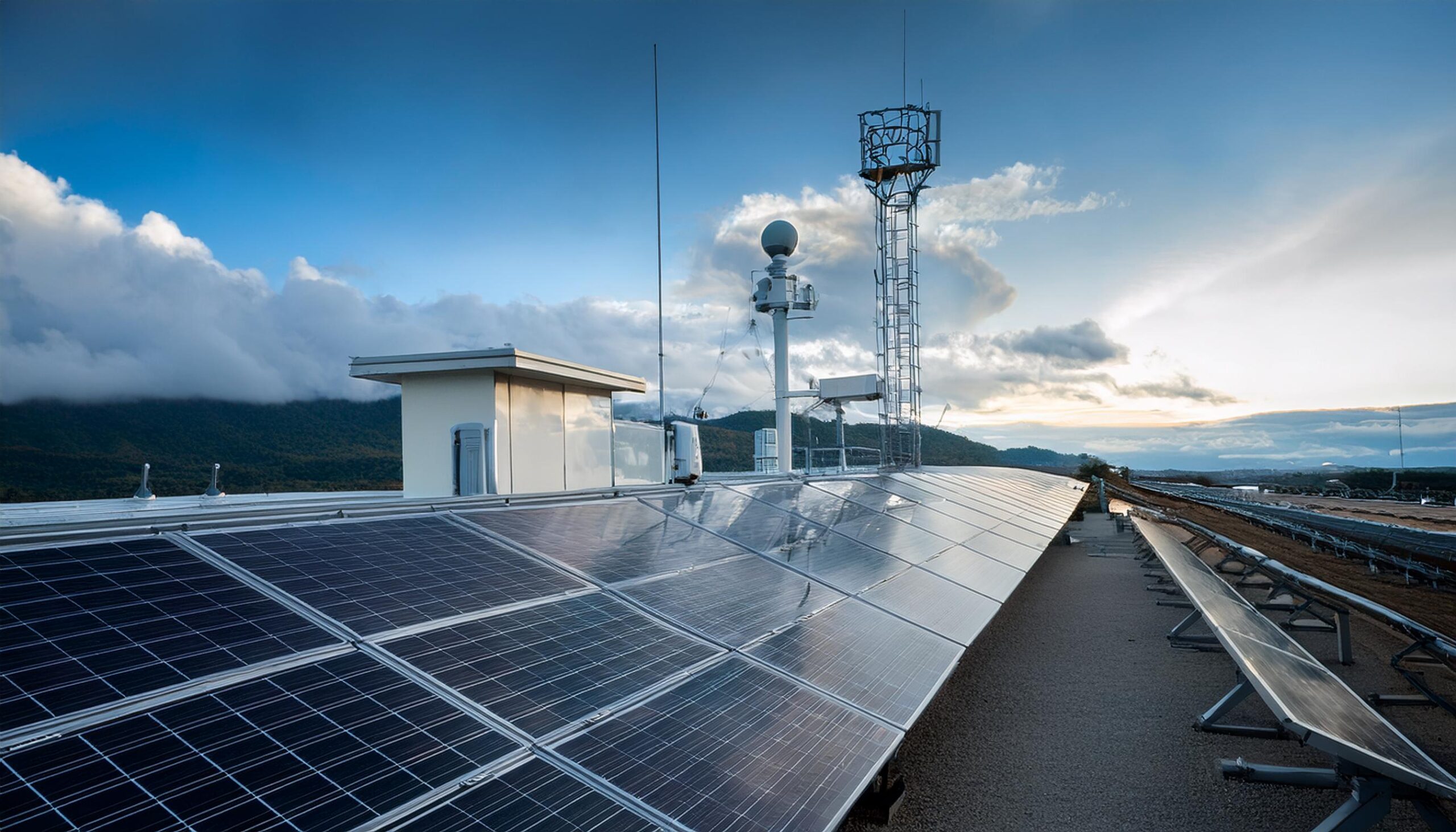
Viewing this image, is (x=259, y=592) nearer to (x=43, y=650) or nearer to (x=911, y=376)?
(x=43, y=650)

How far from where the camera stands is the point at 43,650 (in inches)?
132

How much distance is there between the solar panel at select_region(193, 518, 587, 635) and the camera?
4703mm

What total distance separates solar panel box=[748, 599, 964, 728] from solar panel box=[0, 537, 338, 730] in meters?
3.64

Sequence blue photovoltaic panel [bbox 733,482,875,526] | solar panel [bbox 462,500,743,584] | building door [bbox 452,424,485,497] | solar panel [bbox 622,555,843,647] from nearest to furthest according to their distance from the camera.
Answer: solar panel [bbox 622,555,843,647] → solar panel [bbox 462,500,743,584] → blue photovoltaic panel [bbox 733,482,875,526] → building door [bbox 452,424,485,497]

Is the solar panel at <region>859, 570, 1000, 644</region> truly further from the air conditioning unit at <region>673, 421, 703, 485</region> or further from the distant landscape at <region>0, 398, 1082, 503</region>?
the distant landscape at <region>0, 398, 1082, 503</region>

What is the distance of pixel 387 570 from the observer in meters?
5.43

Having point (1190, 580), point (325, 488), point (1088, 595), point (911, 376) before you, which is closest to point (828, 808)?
point (1190, 580)

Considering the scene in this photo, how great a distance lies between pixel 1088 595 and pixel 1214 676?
→ 806 centimetres

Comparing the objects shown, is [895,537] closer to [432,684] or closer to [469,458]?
[469,458]

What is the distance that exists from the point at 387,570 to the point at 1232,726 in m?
10.9

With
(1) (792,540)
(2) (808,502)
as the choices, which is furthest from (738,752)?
(2) (808,502)

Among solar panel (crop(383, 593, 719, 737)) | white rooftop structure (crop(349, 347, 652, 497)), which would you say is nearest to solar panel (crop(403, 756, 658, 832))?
solar panel (crop(383, 593, 719, 737))

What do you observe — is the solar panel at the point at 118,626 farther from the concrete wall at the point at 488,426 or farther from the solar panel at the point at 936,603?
the concrete wall at the point at 488,426

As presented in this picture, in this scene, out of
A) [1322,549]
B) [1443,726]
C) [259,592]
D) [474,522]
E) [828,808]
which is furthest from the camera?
[1322,549]
